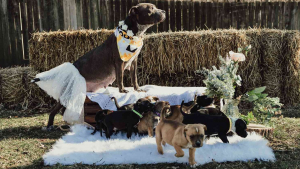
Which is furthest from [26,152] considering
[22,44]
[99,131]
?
[22,44]

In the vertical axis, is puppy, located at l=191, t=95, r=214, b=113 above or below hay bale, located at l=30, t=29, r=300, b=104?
below

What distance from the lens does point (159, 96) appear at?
4.84m

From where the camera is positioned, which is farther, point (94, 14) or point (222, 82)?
point (94, 14)

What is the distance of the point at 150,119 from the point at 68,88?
148 cm

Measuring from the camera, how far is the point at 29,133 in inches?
199

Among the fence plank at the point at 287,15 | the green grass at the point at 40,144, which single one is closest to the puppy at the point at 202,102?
the green grass at the point at 40,144

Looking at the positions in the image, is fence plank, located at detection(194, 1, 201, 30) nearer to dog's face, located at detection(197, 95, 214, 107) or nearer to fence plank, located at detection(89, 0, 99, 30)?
fence plank, located at detection(89, 0, 99, 30)

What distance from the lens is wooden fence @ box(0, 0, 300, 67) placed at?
28.3ft

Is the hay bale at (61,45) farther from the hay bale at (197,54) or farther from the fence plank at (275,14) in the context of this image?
the fence plank at (275,14)

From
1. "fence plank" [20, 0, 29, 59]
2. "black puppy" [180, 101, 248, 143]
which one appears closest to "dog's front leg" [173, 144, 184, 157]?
"black puppy" [180, 101, 248, 143]

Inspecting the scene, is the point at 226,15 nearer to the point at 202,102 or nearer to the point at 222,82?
the point at 222,82

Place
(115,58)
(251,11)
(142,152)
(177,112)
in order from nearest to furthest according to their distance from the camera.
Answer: (142,152)
(177,112)
(115,58)
(251,11)

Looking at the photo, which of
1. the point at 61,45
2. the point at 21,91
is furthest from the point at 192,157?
the point at 21,91

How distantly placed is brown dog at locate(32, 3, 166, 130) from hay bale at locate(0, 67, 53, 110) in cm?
194
